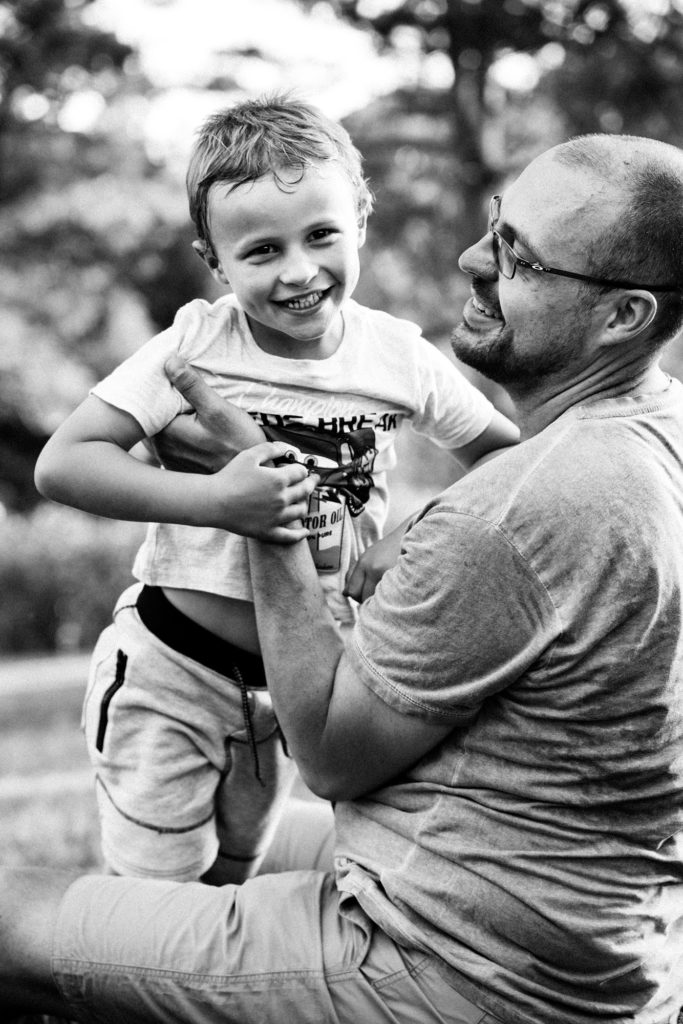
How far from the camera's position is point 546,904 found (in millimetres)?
2045

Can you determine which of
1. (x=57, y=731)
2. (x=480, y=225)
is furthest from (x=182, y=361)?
(x=480, y=225)

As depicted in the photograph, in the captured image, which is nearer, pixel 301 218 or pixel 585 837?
pixel 585 837

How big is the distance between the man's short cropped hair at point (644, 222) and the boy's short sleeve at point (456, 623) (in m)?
0.58

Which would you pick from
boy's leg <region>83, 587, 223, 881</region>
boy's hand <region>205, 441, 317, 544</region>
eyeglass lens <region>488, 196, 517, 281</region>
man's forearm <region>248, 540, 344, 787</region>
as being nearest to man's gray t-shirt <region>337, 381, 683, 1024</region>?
man's forearm <region>248, 540, 344, 787</region>

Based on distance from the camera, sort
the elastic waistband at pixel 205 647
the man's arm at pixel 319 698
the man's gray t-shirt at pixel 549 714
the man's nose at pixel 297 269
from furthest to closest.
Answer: the elastic waistband at pixel 205 647 → the man's nose at pixel 297 269 → the man's arm at pixel 319 698 → the man's gray t-shirt at pixel 549 714

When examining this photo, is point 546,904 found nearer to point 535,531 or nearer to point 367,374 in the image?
point 535,531

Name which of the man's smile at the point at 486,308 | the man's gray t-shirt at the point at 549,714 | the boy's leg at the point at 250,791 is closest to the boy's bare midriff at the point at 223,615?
the boy's leg at the point at 250,791

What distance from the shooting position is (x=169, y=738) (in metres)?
2.59

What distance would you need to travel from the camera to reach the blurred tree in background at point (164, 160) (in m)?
9.02

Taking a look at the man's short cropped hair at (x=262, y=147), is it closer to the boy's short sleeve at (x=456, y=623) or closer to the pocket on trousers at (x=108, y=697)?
the boy's short sleeve at (x=456, y=623)

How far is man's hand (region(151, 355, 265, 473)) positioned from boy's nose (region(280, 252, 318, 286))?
0.90 feet

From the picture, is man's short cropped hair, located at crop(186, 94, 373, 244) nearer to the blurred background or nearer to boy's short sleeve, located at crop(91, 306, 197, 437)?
boy's short sleeve, located at crop(91, 306, 197, 437)

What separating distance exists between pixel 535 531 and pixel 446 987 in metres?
0.84

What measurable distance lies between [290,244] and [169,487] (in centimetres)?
57
